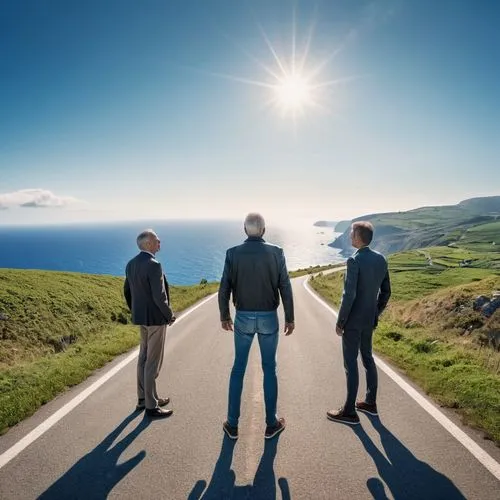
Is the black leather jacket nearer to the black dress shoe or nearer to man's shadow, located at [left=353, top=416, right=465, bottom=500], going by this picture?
the black dress shoe

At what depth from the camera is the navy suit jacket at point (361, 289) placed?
489 cm

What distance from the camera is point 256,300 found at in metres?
4.50

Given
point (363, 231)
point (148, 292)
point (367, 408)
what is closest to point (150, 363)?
point (148, 292)

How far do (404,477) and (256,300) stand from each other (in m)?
2.46

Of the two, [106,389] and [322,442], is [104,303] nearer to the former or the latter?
[106,389]

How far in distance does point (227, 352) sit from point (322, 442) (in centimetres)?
435

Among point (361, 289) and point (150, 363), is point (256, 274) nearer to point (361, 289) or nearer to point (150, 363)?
point (361, 289)

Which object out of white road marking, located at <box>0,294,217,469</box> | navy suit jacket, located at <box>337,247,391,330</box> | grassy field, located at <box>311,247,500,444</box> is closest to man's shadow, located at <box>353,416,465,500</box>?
grassy field, located at <box>311,247,500,444</box>

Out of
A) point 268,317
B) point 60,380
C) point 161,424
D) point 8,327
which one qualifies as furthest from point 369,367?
point 8,327

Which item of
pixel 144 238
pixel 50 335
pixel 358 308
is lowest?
pixel 50 335

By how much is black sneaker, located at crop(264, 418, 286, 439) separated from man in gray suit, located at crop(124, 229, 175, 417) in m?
1.54

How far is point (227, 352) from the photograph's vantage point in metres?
8.40

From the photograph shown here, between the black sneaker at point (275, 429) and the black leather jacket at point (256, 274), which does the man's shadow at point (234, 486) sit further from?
the black leather jacket at point (256, 274)

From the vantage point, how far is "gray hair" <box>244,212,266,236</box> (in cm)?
448
